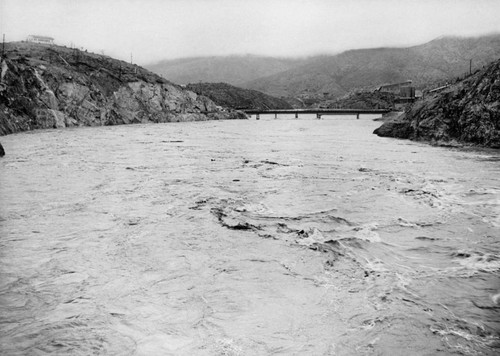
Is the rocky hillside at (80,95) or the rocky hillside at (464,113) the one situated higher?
the rocky hillside at (80,95)

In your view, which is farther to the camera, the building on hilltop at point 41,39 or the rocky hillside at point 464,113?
the building on hilltop at point 41,39

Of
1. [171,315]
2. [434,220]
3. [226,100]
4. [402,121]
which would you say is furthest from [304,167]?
[226,100]

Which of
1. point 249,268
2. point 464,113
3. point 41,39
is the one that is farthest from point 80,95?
point 41,39

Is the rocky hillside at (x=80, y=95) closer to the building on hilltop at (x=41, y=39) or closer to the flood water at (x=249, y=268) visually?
the flood water at (x=249, y=268)

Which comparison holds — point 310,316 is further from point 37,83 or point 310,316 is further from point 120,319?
point 37,83

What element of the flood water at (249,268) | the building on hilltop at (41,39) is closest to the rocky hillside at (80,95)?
the flood water at (249,268)

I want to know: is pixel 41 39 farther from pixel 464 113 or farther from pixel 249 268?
pixel 249 268
